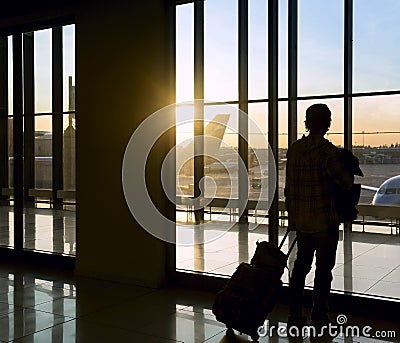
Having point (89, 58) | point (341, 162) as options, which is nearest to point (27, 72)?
point (89, 58)

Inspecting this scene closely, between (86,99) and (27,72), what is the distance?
5.99 ft

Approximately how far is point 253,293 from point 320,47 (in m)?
5.18

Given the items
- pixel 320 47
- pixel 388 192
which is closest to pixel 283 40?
pixel 320 47

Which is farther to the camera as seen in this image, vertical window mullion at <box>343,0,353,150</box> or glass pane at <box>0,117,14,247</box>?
glass pane at <box>0,117,14,247</box>

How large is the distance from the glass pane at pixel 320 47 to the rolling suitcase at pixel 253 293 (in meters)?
3.88

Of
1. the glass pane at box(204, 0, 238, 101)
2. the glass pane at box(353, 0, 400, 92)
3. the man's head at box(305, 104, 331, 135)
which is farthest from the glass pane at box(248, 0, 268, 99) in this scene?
the man's head at box(305, 104, 331, 135)

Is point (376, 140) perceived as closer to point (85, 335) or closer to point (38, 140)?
point (85, 335)

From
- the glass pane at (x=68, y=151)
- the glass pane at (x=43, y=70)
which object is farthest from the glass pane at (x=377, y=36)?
the glass pane at (x=43, y=70)

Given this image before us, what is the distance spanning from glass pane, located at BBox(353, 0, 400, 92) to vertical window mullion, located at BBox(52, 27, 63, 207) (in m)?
4.24

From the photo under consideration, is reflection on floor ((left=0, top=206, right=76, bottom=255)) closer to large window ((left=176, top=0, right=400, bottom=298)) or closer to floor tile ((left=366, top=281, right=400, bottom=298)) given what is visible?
large window ((left=176, top=0, right=400, bottom=298))

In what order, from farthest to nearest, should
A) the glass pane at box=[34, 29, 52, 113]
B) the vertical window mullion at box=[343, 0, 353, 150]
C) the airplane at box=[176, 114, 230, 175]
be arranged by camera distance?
1. the airplane at box=[176, 114, 230, 175]
2. the glass pane at box=[34, 29, 52, 113]
3. the vertical window mullion at box=[343, 0, 353, 150]

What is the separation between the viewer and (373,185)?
615cm

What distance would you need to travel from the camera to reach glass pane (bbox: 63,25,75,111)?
780cm

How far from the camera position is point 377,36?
289 inches
